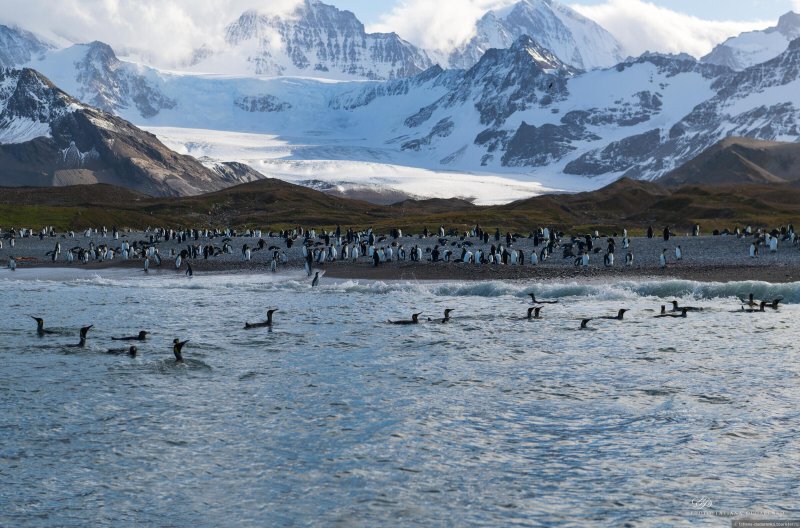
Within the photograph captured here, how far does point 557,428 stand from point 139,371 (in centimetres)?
898

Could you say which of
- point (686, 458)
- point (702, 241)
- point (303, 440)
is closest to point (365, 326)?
point (303, 440)

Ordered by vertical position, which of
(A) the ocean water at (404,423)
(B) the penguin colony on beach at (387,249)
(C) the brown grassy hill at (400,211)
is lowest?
(A) the ocean water at (404,423)

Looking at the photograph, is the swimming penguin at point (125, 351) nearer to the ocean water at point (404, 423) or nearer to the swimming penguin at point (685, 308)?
the ocean water at point (404, 423)

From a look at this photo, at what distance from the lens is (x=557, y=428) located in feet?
47.0

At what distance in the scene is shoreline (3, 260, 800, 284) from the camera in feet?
120

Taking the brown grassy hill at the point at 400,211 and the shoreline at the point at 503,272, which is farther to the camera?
the brown grassy hill at the point at 400,211

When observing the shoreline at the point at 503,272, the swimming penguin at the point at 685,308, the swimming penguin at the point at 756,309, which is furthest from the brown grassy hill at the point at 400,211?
the swimming penguin at the point at 685,308

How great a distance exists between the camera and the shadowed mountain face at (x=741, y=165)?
548 feet

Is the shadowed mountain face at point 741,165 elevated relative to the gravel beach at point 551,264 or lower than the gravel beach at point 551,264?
elevated

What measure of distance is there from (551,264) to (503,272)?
3.75 metres

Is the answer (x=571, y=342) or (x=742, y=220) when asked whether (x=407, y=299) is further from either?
(x=742, y=220)

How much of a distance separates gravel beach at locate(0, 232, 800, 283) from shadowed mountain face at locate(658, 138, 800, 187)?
123 meters

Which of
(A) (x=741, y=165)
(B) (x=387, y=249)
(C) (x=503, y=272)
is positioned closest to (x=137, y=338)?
(C) (x=503, y=272)

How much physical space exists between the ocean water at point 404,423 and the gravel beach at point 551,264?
11554 mm
